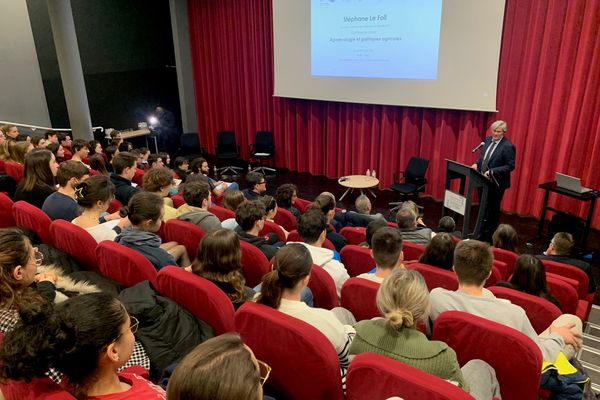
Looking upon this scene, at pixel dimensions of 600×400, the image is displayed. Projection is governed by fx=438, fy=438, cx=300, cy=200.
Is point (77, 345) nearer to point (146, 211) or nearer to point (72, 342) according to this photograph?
point (72, 342)

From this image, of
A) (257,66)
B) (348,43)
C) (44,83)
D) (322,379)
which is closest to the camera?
(322,379)

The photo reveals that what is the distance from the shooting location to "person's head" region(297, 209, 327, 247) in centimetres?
297

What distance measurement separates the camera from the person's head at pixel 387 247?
2.56 metres

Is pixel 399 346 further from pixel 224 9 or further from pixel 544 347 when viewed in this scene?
pixel 224 9

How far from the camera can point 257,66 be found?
8.68 meters

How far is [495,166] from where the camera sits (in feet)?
17.0

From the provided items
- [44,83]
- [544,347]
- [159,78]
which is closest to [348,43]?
[159,78]

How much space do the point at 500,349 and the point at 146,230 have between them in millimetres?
2123

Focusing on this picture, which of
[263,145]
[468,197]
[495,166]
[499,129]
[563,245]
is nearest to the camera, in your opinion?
[563,245]

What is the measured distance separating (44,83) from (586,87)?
28.0 feet

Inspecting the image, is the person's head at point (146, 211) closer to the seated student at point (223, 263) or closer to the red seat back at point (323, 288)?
the seated student at point (223, 263)

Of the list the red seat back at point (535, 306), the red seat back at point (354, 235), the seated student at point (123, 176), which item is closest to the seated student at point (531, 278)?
the red seat back at point (535, 306)

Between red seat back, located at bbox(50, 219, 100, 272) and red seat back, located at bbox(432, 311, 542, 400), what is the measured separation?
83.1 inches

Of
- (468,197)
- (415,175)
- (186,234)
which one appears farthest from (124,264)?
(415,175)
